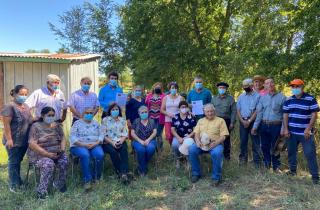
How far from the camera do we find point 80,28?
26.2 m

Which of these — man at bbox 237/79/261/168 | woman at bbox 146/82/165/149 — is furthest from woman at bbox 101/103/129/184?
man at bbox 237/79/261/168

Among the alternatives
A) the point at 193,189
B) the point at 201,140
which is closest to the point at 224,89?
the point at 201,140

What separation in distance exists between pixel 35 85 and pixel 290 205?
9.66 m

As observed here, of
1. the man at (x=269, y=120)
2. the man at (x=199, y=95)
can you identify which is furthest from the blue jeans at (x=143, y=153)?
the man at (x=269, y=120)

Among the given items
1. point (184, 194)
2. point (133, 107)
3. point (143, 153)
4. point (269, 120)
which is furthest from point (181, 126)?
point (269, 120)

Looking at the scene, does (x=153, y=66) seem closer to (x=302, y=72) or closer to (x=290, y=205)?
(x=302, y=72)

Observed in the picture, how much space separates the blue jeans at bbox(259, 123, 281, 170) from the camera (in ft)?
19.1

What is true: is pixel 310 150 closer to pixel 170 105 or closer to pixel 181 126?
pixel 181 126

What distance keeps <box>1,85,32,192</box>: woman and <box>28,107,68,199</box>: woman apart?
16 centimetres

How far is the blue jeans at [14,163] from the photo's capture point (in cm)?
527

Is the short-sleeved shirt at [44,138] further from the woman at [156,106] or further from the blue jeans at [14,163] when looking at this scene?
the woman at [156,106]

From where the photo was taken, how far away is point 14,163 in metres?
5.30

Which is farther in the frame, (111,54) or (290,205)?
(111,54)

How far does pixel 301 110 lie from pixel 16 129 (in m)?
4.46
